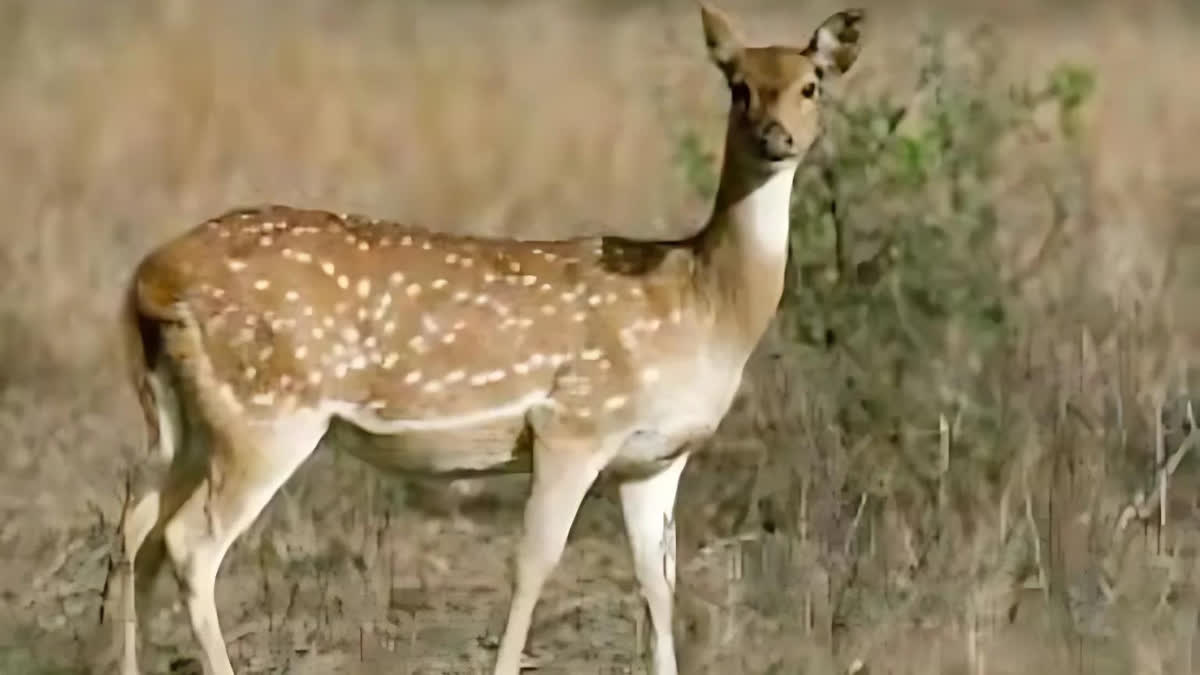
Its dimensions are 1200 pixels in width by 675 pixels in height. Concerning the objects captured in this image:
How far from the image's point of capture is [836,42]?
16.9 ft

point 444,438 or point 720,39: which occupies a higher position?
point 720,39

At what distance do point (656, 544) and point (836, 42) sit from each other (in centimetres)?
110

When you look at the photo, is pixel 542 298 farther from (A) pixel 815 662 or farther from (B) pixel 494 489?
(B) pixel 494 489

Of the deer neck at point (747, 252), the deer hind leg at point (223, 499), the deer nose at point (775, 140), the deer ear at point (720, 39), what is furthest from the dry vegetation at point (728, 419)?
the deer ear at point (720, 39)

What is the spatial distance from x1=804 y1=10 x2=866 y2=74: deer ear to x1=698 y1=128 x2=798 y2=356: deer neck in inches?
9.9

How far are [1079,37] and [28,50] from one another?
453cm

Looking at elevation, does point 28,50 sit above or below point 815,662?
above

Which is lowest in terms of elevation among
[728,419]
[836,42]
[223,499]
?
[728,419]

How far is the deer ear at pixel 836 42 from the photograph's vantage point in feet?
16.9

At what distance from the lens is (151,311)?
16.4 ft

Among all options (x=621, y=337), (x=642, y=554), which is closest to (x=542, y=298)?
(x=621, y=337)

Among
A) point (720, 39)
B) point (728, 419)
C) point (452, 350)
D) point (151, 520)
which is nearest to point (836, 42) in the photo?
point (720, 39)

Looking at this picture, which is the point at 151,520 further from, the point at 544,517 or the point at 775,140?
the point at 775,140

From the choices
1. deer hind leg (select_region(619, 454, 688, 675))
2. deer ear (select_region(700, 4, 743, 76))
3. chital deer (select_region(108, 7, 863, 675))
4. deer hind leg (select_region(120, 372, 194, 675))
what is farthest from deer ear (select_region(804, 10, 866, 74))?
deer hind leg (select_region(120, 372, 194, 675))
